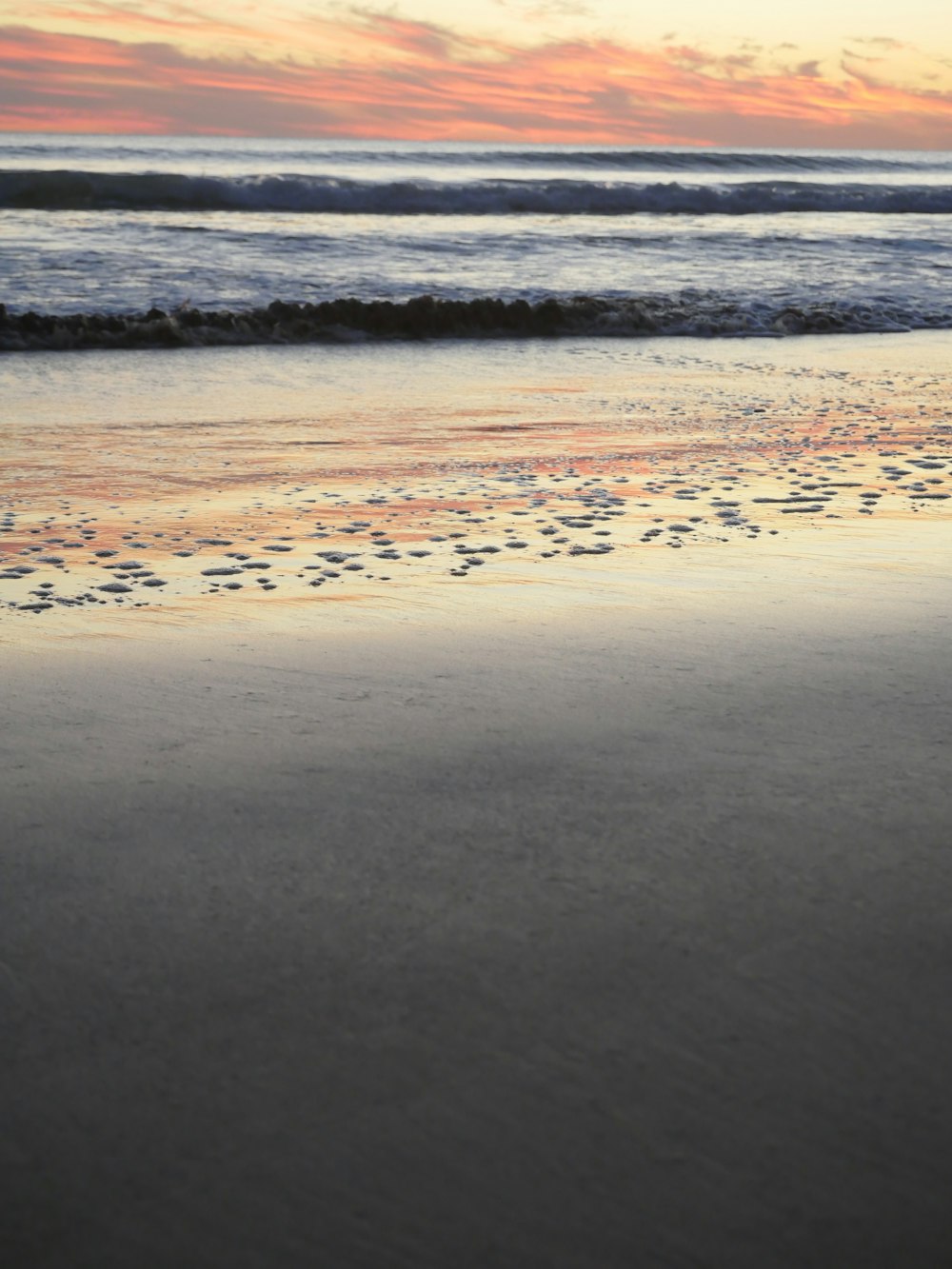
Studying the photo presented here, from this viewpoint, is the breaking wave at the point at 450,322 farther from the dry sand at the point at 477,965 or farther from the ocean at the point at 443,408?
the dry sand at the point at 477,965

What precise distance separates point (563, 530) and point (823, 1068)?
2301 mm

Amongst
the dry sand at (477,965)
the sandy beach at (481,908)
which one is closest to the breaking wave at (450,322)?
the sandy beach at (481,908)

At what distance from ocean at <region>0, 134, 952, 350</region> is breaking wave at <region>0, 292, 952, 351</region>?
17 mm

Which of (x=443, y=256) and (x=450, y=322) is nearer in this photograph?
(x=450, y=322)

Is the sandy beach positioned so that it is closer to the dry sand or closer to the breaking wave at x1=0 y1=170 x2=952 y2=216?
the dry sand

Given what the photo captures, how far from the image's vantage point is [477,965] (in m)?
1.36

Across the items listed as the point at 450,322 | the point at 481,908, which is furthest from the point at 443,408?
the point at 481,908

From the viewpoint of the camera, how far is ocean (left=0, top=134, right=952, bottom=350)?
8656mm

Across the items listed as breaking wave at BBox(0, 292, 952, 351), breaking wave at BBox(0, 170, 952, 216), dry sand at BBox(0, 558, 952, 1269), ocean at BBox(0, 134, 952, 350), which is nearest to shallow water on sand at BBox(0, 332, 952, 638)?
dry sand at BBox(0, 558, 952, 1269)

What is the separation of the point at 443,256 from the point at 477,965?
1177cm

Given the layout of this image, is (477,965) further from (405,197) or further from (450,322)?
(405,197)

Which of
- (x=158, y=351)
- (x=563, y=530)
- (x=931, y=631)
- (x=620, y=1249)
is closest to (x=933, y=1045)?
(x=620, y=1249)

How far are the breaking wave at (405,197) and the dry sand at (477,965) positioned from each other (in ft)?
50.5

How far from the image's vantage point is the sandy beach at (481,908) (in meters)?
1.06
